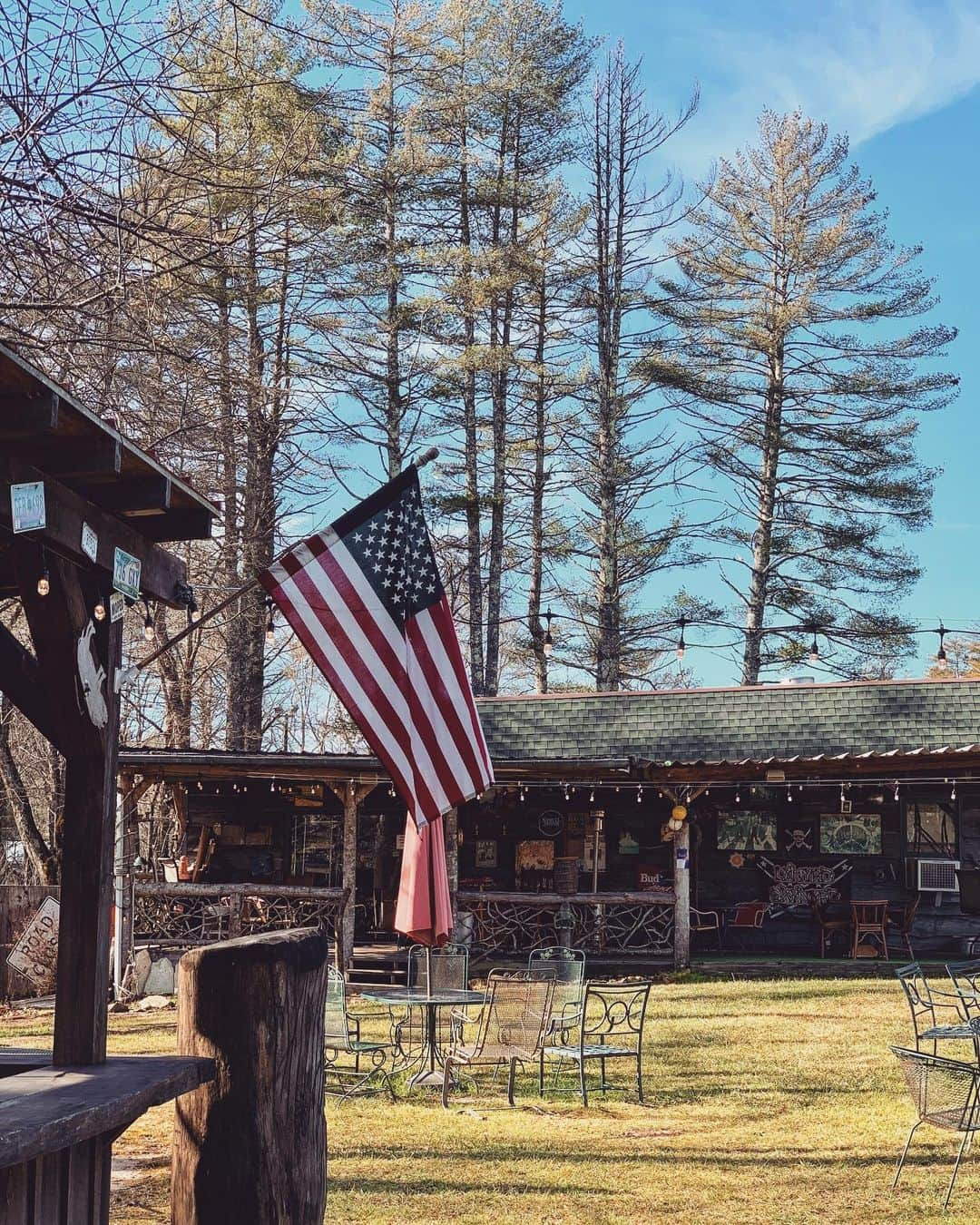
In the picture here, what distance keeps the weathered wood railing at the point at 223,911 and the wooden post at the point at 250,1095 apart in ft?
40.9

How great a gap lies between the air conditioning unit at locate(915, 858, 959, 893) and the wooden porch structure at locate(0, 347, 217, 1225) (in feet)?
50.5

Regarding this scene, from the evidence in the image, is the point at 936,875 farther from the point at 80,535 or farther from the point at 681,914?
the point at 80,535

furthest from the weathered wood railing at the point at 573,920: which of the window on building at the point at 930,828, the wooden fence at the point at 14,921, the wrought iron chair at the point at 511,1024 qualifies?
the wrought iron chair at the point at 511,1024

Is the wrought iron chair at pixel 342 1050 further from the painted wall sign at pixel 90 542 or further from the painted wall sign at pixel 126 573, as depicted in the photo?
the painted wall sign at pixel 90 542

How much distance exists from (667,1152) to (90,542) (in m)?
5.73

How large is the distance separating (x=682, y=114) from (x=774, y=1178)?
29.0 metres

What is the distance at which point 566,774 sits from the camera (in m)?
18.1

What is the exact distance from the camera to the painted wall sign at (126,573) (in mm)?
5363

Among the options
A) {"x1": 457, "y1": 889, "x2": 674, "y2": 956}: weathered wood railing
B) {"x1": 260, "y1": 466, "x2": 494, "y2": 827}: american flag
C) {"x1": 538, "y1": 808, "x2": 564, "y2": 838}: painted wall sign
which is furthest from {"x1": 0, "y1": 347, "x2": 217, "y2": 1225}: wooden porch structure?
{"x1": 538, "y1": 808, "x2": 564, "y2": 838}: painted wall sign

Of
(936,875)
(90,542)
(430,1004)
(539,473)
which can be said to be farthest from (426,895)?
(539,473)

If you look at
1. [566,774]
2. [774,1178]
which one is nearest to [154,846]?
[566,774]

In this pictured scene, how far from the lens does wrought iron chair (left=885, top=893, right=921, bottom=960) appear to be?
17.5m

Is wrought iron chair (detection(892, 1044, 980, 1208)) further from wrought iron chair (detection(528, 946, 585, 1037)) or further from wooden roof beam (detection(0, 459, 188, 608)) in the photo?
wooden roof beam (detection(0, 459, 188, 608))

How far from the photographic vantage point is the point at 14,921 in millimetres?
17734
